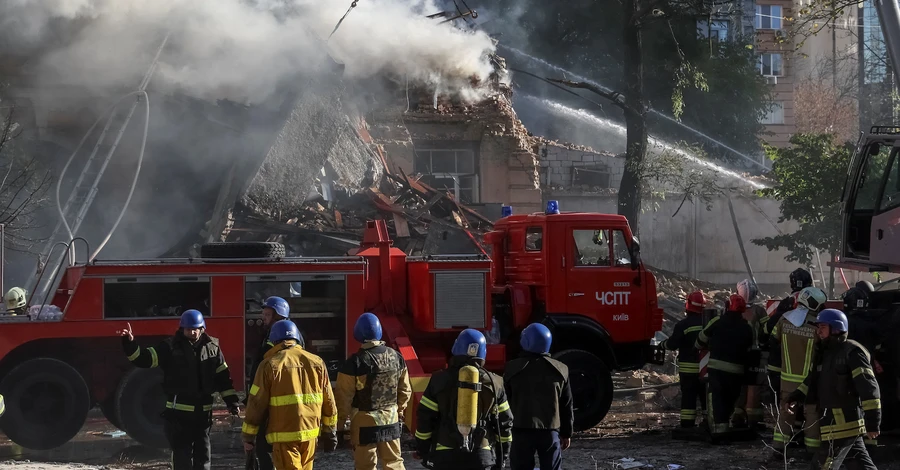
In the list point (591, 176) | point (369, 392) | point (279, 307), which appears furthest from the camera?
point (591, 176)

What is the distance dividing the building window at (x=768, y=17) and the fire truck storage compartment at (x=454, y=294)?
4203cm

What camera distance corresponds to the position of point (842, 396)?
22.8ft

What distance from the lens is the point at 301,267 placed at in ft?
34.3

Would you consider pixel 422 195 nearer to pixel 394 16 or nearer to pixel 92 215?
pixel 394 16

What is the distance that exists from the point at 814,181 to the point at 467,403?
599 inches

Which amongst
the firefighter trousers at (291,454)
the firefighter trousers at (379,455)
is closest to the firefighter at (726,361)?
the firefighter trousers at (379,455)

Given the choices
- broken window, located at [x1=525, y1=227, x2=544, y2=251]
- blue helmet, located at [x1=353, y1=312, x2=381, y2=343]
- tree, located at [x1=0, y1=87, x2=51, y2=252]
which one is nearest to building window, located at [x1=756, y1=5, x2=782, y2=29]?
tree, located at [x1=0, y1=87, x2=51, y2=252]

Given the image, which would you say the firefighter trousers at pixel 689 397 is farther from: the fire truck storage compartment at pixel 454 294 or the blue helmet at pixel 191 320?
the blue helmet at pixel 191 320

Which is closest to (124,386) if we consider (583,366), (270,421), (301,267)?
(301,267)

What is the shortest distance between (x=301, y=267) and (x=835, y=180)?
41.9 feet

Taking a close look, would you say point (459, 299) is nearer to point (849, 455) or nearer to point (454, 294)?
point (454, 294)

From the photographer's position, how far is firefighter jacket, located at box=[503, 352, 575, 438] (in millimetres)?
6586

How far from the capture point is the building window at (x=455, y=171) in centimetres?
2128

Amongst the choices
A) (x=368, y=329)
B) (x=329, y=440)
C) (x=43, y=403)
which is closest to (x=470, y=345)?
(x=368, y=329)
